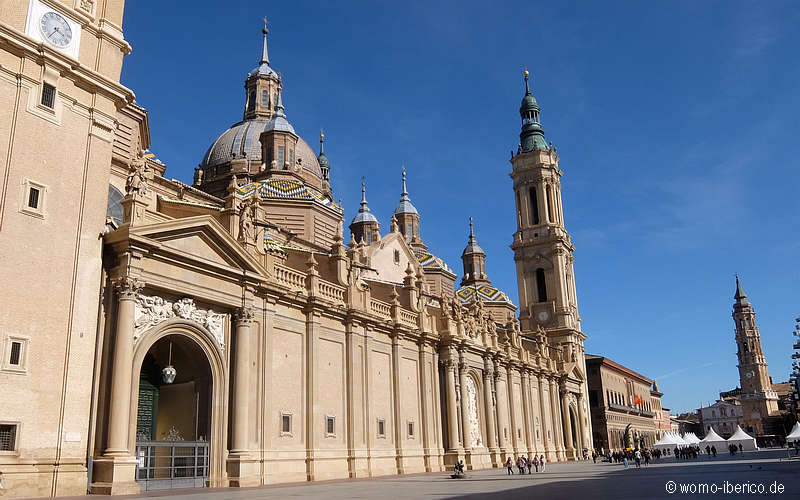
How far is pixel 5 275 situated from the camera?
19.0m

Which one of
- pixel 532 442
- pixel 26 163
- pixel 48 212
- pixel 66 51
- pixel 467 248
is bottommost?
pixel 532 442

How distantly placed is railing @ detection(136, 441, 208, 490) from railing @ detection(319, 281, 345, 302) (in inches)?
390

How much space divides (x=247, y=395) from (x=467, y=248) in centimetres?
6419

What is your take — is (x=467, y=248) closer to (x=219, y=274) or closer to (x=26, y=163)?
(x=219, y=274)

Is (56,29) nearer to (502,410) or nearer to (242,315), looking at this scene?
(242,315)

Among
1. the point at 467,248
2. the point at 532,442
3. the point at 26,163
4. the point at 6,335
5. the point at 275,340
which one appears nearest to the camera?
the point at 6,335

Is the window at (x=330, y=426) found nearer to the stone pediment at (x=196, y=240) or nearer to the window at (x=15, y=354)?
the stone pediment at (x=196, y=240)

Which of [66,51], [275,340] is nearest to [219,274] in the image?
[275,340]

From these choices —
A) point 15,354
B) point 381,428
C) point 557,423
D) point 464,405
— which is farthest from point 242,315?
point 557,423

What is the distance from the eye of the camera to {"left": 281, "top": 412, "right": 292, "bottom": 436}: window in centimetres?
2884

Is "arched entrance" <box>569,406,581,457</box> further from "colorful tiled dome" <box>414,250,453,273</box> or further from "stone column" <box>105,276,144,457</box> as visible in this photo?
"stone column" <box>105,276,144,457</box>

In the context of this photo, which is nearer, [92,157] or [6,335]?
[6,335]

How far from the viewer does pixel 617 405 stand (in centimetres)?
9750

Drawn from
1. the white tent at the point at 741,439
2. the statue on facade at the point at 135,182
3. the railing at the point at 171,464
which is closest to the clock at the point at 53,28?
the statue on facade at the point at 135,182
